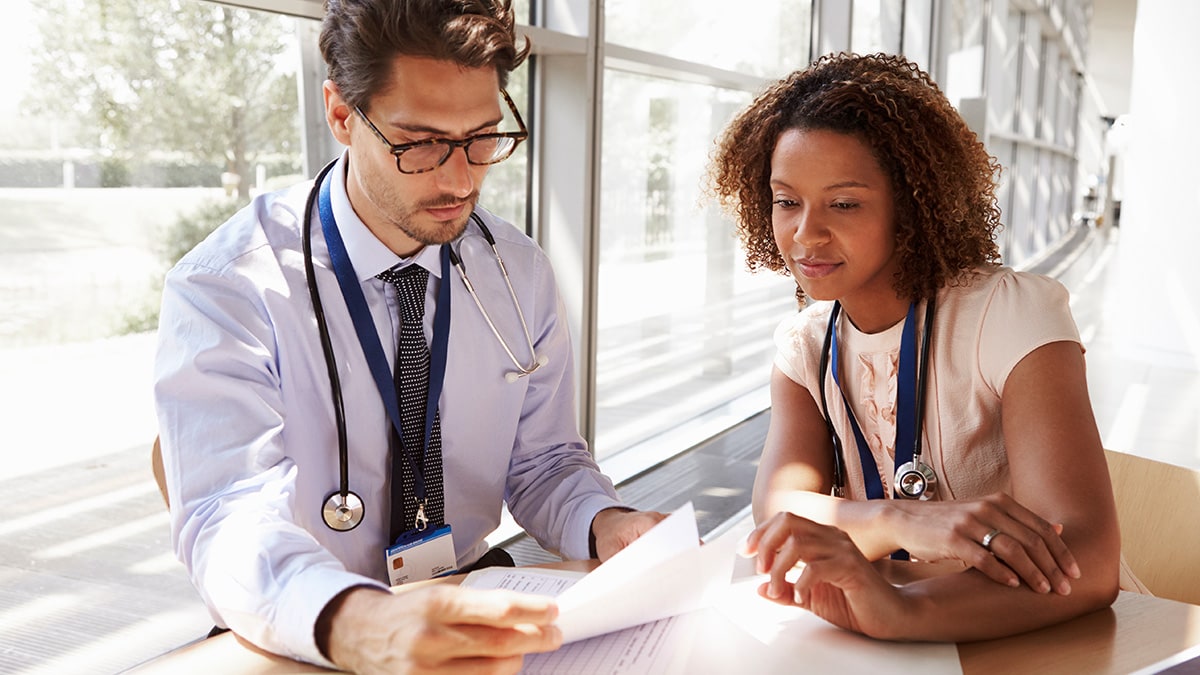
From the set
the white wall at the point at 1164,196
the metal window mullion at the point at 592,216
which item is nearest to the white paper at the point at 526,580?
the metal window mullion at the point at 592,216

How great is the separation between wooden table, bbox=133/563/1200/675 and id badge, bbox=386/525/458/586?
34cm

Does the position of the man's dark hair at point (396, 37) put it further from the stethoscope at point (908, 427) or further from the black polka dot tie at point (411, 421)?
the stethoscope at point (908, 427)

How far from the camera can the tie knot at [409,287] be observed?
158 centimetres

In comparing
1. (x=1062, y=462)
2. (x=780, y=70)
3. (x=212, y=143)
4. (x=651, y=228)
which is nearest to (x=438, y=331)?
(x=1062, y=462)

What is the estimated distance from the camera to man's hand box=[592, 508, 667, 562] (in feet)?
4.65

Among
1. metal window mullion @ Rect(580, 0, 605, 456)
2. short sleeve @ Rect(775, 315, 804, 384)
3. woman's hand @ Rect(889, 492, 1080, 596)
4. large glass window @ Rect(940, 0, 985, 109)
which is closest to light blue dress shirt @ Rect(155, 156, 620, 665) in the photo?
short sleeve @ Rect(775, 315, 804, 384)

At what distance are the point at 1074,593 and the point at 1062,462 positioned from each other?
249mm

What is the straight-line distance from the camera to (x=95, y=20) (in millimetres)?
2150

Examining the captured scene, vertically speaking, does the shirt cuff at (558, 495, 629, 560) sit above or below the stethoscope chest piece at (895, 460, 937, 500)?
below

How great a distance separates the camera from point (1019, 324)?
1549 mm

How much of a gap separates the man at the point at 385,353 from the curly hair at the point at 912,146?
485 mm

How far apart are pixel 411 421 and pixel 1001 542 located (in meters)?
0.83

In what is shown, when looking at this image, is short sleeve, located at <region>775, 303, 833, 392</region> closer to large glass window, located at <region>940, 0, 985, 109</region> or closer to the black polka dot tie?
the black polka dot tie

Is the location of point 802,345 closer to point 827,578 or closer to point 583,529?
point 583,529
